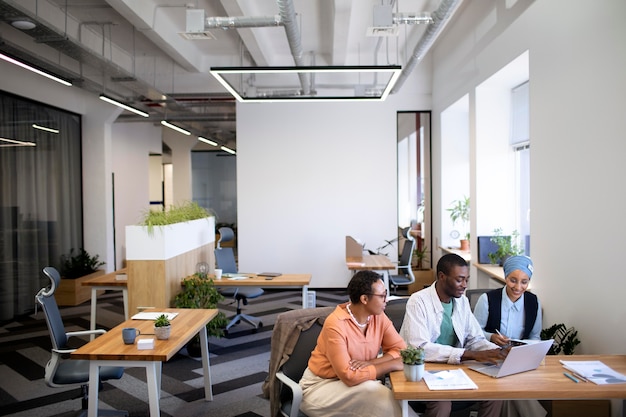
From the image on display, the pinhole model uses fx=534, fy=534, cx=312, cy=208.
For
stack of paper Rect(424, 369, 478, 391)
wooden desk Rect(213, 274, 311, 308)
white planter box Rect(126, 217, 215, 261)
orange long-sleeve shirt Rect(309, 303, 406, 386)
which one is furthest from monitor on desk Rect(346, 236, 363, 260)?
stack of paper Rect(424, 369, 478, 391)

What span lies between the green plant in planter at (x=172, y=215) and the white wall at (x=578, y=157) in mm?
3795

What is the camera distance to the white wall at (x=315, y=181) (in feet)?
32.7

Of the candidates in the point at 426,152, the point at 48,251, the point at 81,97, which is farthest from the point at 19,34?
the point at 426,152

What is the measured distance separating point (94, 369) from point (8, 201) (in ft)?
18.3

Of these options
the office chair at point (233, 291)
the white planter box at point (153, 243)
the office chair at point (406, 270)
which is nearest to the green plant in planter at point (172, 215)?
the white planter box at point (153, 243)

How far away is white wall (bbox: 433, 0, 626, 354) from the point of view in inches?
149

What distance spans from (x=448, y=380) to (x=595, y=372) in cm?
86

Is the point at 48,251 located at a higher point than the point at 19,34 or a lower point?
lower

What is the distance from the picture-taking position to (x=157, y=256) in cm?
551

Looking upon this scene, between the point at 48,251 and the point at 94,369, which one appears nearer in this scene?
the point at 94,369

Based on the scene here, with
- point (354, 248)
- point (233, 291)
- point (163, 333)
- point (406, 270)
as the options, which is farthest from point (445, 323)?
point (406, 270)

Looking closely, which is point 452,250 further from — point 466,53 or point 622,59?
point 622,59

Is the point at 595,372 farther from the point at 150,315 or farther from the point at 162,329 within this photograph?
the point at 150,315

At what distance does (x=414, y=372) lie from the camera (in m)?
2.75
